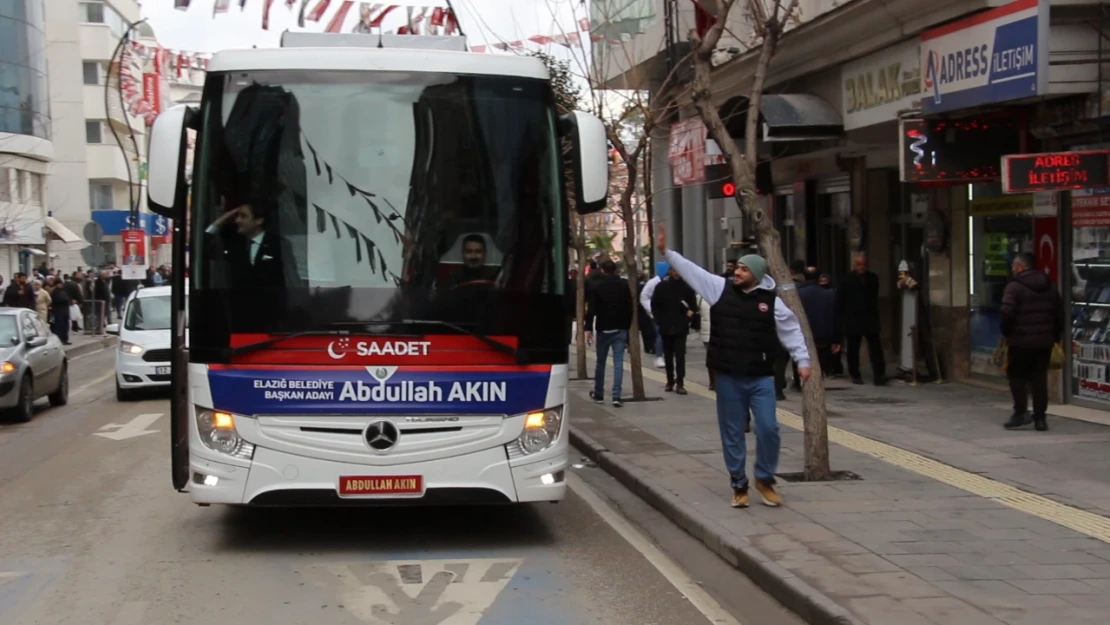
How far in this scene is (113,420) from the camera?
16.5m

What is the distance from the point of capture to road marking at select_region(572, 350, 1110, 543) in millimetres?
8375

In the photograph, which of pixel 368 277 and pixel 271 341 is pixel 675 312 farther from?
pixel 271 341

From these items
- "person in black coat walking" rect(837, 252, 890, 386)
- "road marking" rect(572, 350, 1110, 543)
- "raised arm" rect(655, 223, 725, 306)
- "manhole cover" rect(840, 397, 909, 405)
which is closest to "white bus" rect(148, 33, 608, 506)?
"raised arm" rect(655, 223, 725, 306)

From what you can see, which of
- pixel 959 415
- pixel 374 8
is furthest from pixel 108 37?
pixel 959 415

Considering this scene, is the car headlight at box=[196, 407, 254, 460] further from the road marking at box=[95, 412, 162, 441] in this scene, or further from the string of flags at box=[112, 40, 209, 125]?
the string of flags at box=[112, 40, 209, 125]

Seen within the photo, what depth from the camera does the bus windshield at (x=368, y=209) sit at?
7875 millimetres

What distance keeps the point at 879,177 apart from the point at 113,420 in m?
12.0

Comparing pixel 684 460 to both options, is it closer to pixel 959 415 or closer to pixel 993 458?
pixel 993 458

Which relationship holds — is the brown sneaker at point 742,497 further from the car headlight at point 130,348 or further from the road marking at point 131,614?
the car headlight at point 130,348

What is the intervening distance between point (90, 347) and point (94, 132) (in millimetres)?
34900

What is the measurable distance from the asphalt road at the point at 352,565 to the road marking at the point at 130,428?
11.7 feet

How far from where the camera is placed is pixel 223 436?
7.91 meters

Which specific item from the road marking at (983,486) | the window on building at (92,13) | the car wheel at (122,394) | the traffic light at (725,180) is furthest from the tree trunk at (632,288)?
the window on building at (92,13)

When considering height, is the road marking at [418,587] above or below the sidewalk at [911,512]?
below
